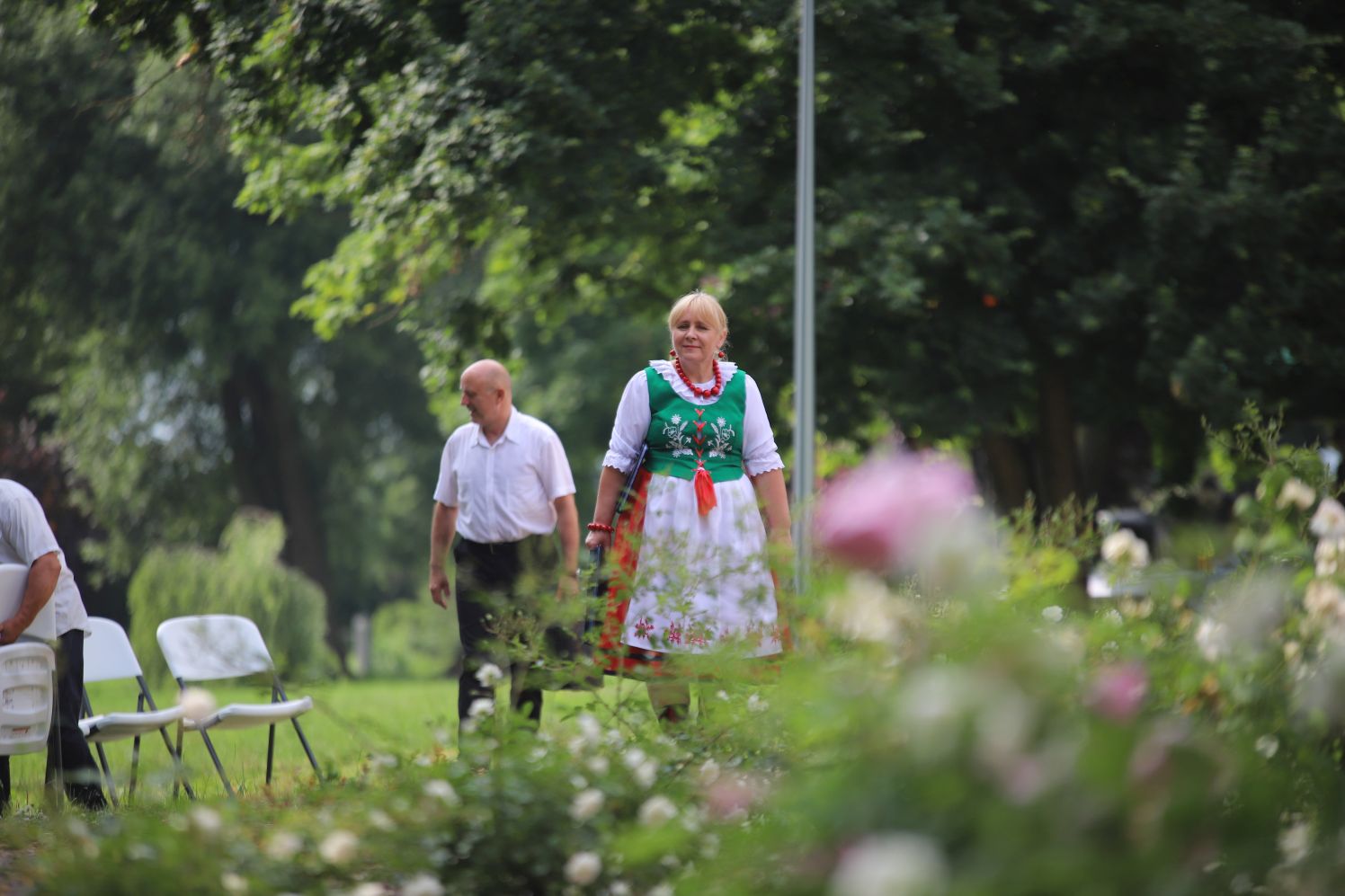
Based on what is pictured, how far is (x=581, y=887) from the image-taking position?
310cm

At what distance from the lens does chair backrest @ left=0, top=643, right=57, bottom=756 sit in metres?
5.38

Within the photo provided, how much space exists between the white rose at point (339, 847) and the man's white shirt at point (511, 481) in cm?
449

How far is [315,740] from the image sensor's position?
1085 centimetres

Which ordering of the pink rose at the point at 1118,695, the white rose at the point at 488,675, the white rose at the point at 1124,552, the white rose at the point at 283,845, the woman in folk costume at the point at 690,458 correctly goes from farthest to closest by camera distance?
the woman in folk costume at the point at 690,458
the white rose at the point at 488,675
the white rose at the point at 1124,552
the white rose at the point at 283,845
the pink rose at the point at 1118,695

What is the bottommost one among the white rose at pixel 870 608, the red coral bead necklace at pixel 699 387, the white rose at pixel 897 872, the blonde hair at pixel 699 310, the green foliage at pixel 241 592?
the green foliage at pixel 241 592

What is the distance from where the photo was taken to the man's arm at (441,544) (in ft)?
24.9

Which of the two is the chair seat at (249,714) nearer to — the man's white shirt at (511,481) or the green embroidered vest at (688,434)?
the man's white shirt at (511,481)

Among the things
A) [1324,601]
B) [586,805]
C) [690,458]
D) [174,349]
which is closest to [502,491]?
[690,458]

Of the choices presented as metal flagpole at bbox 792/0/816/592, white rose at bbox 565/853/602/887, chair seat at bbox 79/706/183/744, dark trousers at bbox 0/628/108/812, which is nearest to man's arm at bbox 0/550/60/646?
dark trousers at bbox 0/628/108/812

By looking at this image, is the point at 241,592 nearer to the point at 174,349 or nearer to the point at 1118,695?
the point at 174,349

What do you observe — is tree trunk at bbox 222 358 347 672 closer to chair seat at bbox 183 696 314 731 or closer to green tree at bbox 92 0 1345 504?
green tree at bbox 92 0 1345 504

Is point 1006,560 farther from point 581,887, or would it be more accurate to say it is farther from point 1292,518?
point 581,887

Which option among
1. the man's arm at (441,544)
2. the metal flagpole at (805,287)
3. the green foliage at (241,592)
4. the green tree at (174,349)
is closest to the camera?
the man's arm at (441,544)

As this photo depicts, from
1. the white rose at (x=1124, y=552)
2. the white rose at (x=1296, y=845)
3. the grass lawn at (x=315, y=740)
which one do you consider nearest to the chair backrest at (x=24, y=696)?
the grass lawn at (x=315, y=740)
